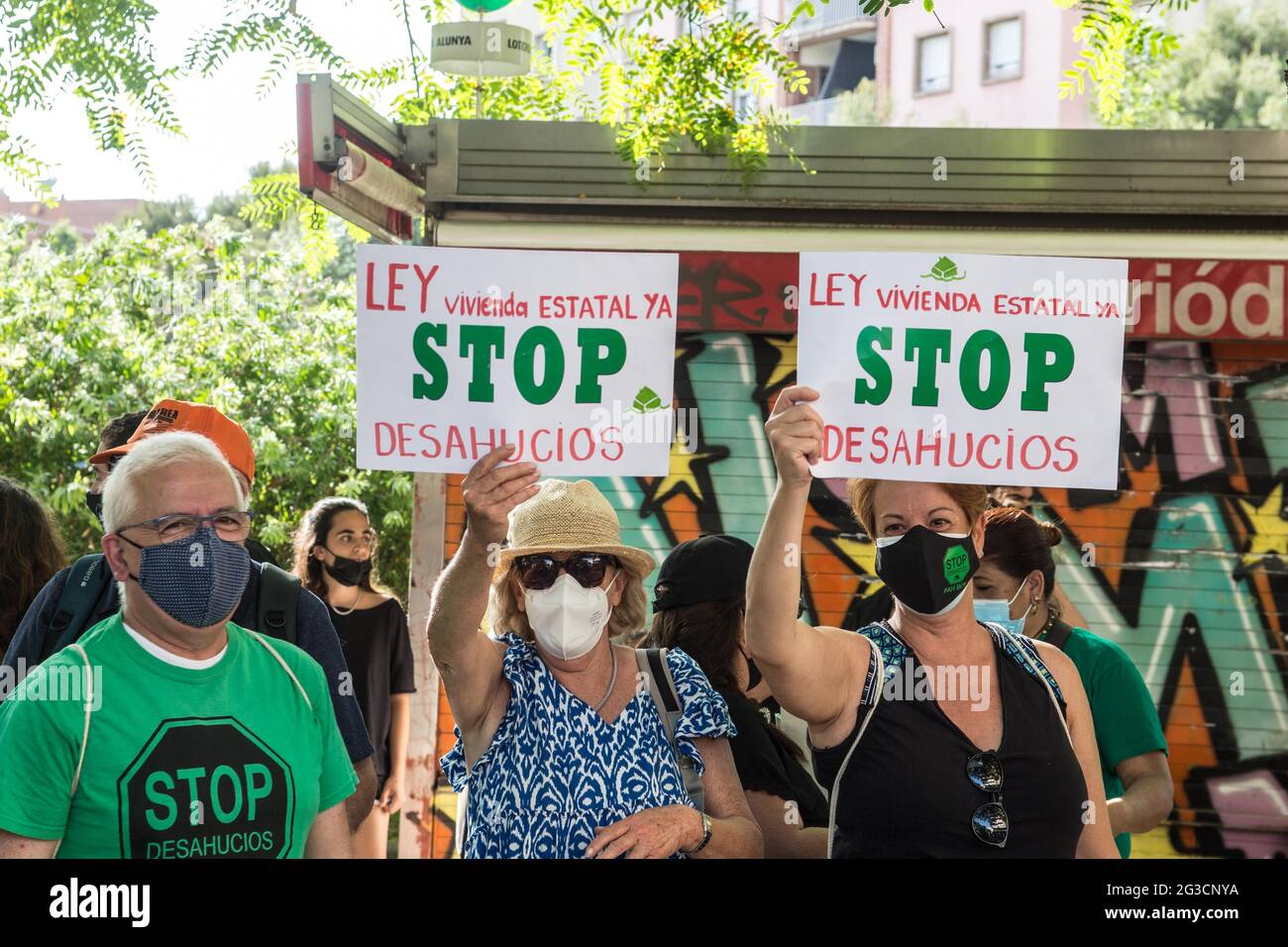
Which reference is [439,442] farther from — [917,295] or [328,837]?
[917,295]

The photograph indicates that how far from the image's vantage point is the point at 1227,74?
30.7m

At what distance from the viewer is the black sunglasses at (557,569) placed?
3.60 m

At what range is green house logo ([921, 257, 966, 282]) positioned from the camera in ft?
11.8

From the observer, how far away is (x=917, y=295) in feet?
11.8

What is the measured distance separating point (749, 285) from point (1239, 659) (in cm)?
321

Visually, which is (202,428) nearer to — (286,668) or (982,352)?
(286,668)

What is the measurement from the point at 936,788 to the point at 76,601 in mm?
2055

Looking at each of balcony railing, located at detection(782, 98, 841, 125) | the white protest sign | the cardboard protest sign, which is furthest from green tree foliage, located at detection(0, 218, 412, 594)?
balcony railing, located at detection(782, 98, 841, 125)

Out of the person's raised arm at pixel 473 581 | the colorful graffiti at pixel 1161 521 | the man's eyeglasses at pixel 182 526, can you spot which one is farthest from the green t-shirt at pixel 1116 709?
the colorful graffiti at pixel 1161 521

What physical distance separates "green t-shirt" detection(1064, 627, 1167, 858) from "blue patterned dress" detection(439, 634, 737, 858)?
1.29m

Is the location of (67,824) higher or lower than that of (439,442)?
lower

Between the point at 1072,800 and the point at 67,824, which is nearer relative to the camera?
the point at 67,824

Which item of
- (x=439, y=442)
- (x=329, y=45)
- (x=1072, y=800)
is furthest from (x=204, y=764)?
(x=329, y=45)

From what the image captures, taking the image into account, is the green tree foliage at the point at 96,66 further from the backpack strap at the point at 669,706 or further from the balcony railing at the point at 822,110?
the balcony railing at the point at 822,110
